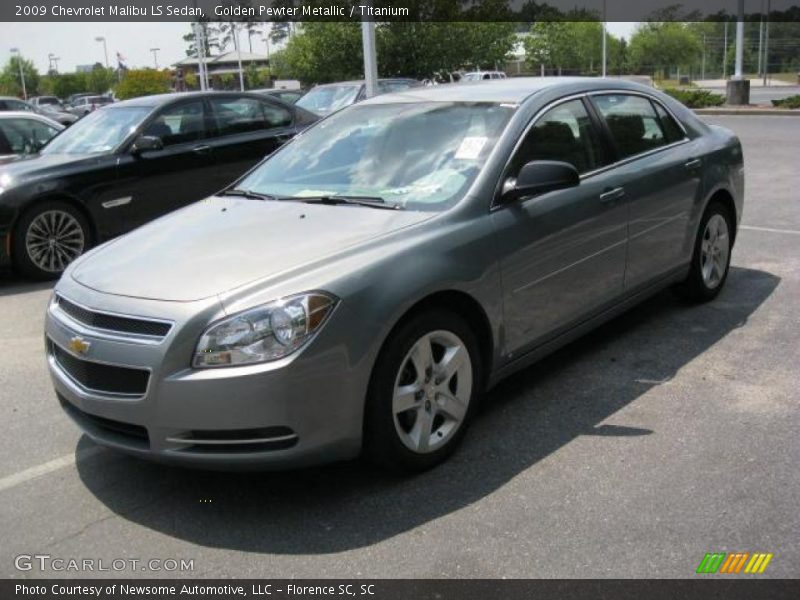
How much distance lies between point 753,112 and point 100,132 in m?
20.2

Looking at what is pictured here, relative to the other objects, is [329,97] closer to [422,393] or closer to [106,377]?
[422,393]

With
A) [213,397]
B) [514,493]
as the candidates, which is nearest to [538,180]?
[514,493]

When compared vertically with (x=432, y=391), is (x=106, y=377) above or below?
above

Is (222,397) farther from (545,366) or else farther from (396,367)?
(545,366)

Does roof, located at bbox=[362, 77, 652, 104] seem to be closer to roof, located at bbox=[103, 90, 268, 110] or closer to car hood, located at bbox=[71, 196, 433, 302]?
car hood, located at bbox=[71, 196, 433, 302]

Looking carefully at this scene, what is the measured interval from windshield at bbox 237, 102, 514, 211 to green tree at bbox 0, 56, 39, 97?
96.3 m

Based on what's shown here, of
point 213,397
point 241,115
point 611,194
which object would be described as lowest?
point 213,397

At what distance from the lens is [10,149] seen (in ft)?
34.0

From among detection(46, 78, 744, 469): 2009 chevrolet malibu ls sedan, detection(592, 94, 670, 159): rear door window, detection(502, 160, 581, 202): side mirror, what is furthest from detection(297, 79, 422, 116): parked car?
detection(502, 160, 581, 202): side mirror

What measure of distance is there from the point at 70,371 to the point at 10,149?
26.0 feet

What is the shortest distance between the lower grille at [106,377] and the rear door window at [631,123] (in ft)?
10.1

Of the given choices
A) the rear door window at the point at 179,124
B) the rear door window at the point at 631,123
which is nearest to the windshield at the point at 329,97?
the rear door window at the point at 179,124

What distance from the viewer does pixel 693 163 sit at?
218 inches
